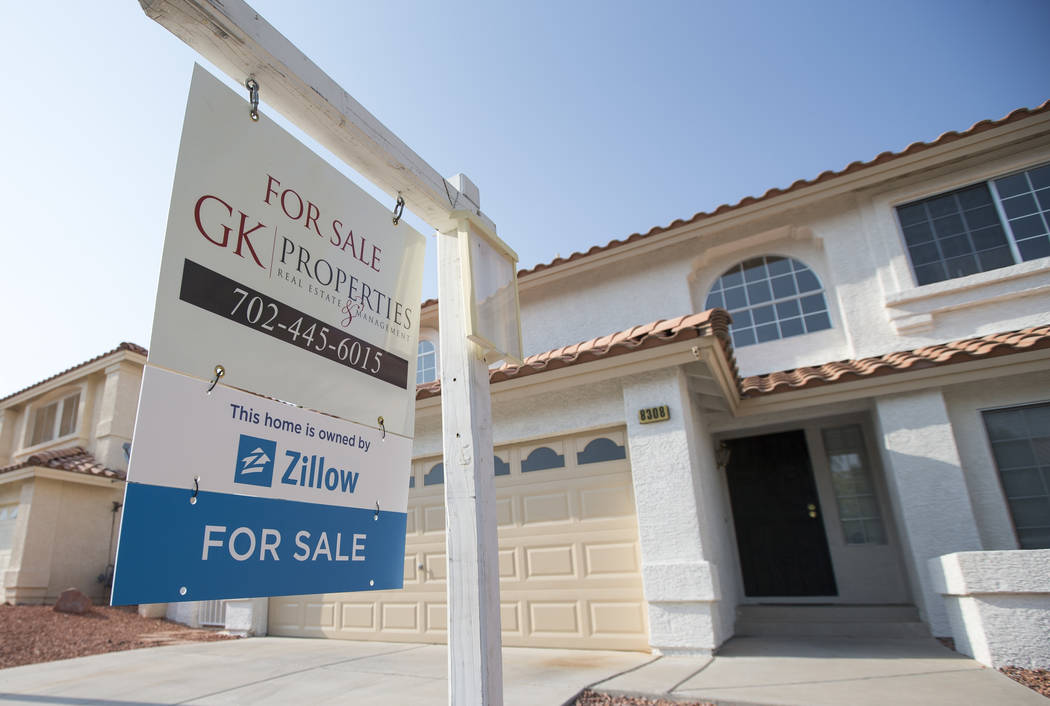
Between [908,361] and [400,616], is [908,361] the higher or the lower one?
the higher one

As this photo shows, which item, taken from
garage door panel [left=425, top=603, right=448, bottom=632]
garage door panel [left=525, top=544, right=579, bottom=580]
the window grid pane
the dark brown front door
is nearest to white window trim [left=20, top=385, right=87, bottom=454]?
garage door panel [left=425, top=603, right=448, bottom=632]

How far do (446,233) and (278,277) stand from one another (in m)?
1.00

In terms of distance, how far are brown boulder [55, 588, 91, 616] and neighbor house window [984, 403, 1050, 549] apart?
44.3 feet

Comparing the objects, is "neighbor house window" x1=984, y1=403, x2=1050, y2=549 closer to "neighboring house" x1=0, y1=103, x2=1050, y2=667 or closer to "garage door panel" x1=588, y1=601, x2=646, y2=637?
"neighboring house" x1=0, y1=103, x2=1050, y2=667

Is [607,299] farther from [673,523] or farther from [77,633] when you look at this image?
[77,633]

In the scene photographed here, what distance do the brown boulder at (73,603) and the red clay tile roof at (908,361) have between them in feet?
36.5

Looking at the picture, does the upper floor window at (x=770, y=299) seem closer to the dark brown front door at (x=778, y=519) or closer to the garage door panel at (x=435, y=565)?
the dark brown front door at (x=778, y=519)

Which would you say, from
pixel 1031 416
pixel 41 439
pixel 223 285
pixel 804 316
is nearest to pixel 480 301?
pixel 223 285

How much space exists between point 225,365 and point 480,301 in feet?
3.74

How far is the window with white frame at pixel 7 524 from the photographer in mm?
12305

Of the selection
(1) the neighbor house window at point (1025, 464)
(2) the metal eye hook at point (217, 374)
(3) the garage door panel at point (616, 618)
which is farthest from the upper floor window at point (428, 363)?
(2) the metal eye hook at point (217, 374)

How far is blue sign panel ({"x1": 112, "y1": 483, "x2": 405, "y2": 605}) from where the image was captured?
5.05 feet

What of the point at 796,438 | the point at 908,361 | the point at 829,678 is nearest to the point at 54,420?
the point at 796,438

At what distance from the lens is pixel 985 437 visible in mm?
6832
